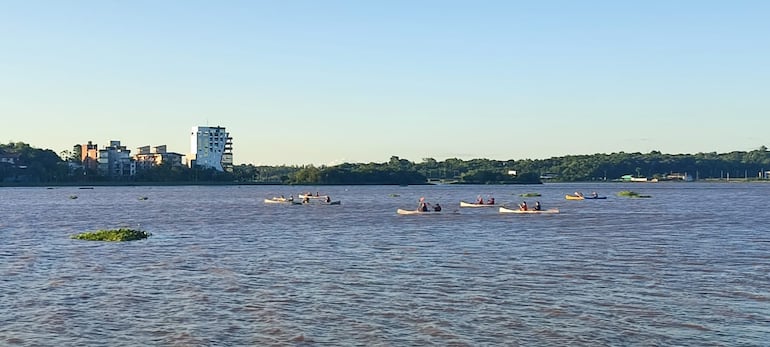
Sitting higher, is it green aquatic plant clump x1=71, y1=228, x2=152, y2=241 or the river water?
green aquatic plant clump x1=71, y1=228, x2=152, y2=241

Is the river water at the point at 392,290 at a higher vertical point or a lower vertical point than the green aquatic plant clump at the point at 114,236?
lower

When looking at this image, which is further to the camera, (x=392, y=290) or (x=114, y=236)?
(x=114, y=236)

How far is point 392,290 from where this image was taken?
1518 inches

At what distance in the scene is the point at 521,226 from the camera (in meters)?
83.0

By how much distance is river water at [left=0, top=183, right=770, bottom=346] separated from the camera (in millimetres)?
29312

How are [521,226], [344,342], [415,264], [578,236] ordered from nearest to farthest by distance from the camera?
[344,342], [415,264], [578,236], [521,226]

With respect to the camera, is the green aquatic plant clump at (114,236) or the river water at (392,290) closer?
the river water at (392,290)

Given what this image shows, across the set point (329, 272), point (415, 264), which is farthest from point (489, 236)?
point (329, 272)

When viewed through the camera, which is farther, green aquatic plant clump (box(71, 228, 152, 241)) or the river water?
green aquatic plant clump (box(71, 228, 152, 241))

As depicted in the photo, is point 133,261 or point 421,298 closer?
point 421,298

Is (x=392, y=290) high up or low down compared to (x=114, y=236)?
down

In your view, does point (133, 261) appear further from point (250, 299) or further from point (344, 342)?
point (344, 342)

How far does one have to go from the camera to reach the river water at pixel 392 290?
96.2 ft

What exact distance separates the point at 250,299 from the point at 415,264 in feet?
47.3
